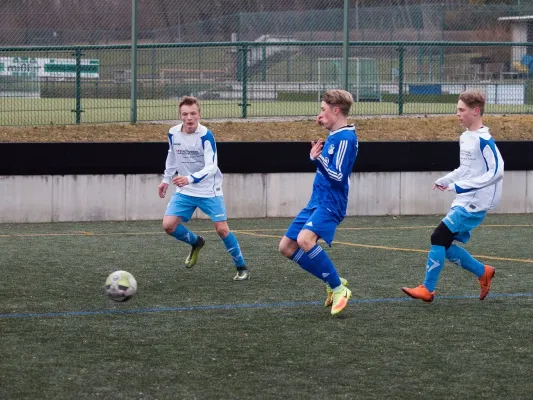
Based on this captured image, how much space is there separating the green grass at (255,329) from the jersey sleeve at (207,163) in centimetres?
94

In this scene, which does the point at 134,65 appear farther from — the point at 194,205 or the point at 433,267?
the point at 433,267

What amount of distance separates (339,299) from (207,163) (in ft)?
8.06

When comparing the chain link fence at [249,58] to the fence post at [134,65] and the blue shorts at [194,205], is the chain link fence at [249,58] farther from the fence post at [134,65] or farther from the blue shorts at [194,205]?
the blue shorts at [194,205]

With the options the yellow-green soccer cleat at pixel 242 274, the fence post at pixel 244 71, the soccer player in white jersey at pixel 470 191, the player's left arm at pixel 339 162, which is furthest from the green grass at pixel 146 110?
the player's left arm at pixel 339 162

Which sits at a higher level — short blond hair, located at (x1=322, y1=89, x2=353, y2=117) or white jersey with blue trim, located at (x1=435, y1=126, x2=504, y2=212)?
short blond hair, located at (x1=322, y1=89, x2=353, y2=117)

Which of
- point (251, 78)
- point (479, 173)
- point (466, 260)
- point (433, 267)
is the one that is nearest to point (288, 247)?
point (433, 267)

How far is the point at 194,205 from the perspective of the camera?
10.1 meters

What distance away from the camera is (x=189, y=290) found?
9055 mm

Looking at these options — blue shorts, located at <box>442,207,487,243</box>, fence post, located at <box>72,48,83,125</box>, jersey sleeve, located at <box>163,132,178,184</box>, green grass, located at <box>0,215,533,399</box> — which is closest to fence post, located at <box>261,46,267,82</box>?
fence post, located at <box>72,48,83,125</box>

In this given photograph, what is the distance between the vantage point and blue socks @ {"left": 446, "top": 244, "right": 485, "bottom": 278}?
8.46 meters

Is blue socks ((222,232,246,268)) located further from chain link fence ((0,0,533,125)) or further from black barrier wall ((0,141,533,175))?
chain link fence ((0,0,533,125))

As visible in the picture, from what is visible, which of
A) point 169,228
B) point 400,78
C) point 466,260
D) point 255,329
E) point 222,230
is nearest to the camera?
point 255,329

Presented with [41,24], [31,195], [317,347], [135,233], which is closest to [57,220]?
[31,195]

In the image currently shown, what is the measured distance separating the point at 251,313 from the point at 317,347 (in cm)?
126
